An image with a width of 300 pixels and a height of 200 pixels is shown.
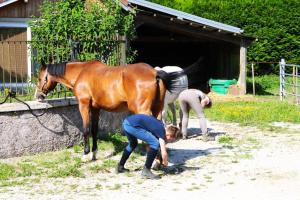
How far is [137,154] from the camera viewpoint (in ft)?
33.2

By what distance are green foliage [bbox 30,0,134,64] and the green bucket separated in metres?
8.43

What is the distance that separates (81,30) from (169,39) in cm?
1104

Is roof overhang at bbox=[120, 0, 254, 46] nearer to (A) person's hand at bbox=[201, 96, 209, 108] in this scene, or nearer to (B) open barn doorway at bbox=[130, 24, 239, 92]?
(B) open barn doorway at bbox=[130, 24, 239, 92]

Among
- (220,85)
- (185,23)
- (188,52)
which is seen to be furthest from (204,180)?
(188,52)

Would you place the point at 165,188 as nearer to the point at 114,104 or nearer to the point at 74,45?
the point at 114,104

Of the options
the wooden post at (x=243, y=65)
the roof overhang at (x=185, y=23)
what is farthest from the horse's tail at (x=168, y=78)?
the wooden post at (x=243, y=65)

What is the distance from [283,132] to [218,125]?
1.76 meters

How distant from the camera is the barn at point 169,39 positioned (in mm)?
16328

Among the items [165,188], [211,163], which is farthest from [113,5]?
[165,188]

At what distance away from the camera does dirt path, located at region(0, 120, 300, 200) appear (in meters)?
7.54

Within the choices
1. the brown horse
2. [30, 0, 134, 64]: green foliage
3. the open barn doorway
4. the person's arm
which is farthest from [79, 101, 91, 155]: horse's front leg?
the open barn doorway

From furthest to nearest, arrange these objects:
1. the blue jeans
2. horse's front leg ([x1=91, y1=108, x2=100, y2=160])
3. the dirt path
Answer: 1. horse's front leg ([x1=91, y1=108, x2=100, y2=160])
2. the blue jeans
3. the dirt path

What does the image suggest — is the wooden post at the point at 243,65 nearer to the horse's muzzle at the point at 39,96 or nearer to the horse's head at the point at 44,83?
the horse's head at the point at 44,83

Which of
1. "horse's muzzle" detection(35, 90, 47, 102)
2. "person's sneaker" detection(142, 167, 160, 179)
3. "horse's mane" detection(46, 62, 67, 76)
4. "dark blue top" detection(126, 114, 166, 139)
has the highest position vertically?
"horse's mane" detection(46, 62, 67, 76)
